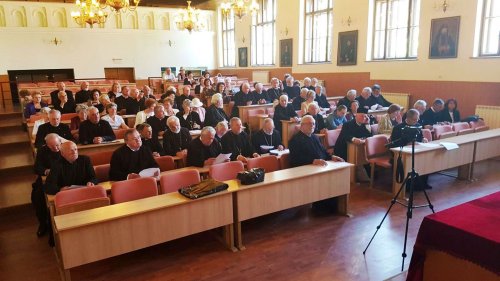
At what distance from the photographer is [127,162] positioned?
477 cm

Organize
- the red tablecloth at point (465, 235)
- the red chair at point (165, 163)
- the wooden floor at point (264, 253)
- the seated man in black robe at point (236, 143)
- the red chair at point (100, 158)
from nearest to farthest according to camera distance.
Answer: the red tablecloth at point (465, 235), the wooden floor at point (264, 253), the red chair at point (165, 163), the red chair at point (100, 158), the seated man in black robe at point (236, 143)

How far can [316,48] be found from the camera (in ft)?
45.8

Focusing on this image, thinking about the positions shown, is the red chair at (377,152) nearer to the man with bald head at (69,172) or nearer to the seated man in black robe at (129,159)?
the seated man in black robe at (129,159)

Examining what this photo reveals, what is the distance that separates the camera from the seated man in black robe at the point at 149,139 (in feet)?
17.6

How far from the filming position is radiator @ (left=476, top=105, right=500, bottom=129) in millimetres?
8109

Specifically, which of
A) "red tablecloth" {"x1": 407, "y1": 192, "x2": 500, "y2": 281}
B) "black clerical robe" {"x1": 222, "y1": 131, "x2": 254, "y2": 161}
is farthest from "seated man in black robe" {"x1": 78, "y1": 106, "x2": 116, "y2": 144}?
"red tablecloth" {"x1": 407, "y1": 192, "x2": 500, "y2": 281}

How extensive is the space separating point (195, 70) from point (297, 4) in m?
7.53

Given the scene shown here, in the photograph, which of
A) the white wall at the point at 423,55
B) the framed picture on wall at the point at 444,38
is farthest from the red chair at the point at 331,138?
the framed picture on wall at the point at 444,38

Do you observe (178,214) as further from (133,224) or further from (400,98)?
(400,98)

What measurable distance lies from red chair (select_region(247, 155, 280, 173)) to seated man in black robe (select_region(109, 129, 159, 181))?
1.37 meters

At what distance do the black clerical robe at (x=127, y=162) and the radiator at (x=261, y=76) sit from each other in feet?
39.3

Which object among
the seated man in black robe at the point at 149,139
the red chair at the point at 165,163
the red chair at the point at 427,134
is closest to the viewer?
the red chair at the point at 165,163

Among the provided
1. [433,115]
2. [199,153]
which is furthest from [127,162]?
[433,115]

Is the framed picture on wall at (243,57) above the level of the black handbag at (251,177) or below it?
above
